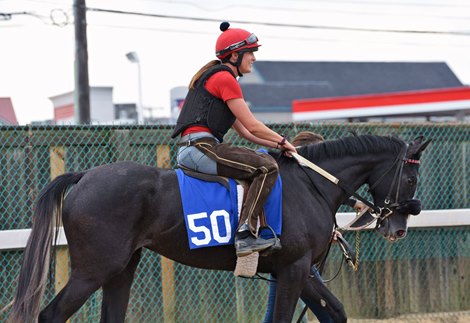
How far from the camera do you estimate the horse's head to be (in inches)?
259

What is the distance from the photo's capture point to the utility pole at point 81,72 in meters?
17.4

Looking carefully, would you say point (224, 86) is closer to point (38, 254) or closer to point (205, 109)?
point (205, 109)

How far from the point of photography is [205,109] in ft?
19.8

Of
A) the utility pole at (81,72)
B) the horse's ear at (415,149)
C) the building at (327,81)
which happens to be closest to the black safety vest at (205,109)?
the horse's ear at (415,149)

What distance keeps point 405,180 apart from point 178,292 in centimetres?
312

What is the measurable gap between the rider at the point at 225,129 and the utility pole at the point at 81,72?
1171cm

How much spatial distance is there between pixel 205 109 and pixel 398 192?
1.86m

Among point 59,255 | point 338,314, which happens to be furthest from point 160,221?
point 59,255

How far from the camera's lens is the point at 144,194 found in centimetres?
583

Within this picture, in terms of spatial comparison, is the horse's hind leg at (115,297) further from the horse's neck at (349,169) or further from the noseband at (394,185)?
the noseband at (394,185)

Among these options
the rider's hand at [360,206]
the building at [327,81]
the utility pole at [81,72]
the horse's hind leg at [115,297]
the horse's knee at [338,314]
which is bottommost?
the building at [327,81]

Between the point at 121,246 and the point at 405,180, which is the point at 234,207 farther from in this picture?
the point at 405,180

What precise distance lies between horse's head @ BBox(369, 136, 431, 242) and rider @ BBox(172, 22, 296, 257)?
105 cm

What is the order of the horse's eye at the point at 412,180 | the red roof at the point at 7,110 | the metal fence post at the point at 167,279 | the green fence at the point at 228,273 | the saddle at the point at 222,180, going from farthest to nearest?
the red roof at the point at 7,110 → the metal fence post at the point at 167,279 → the green fence at the point at 228,273 → the horse's eye at the point at 412,180 → the saddle at the point at 222,180
